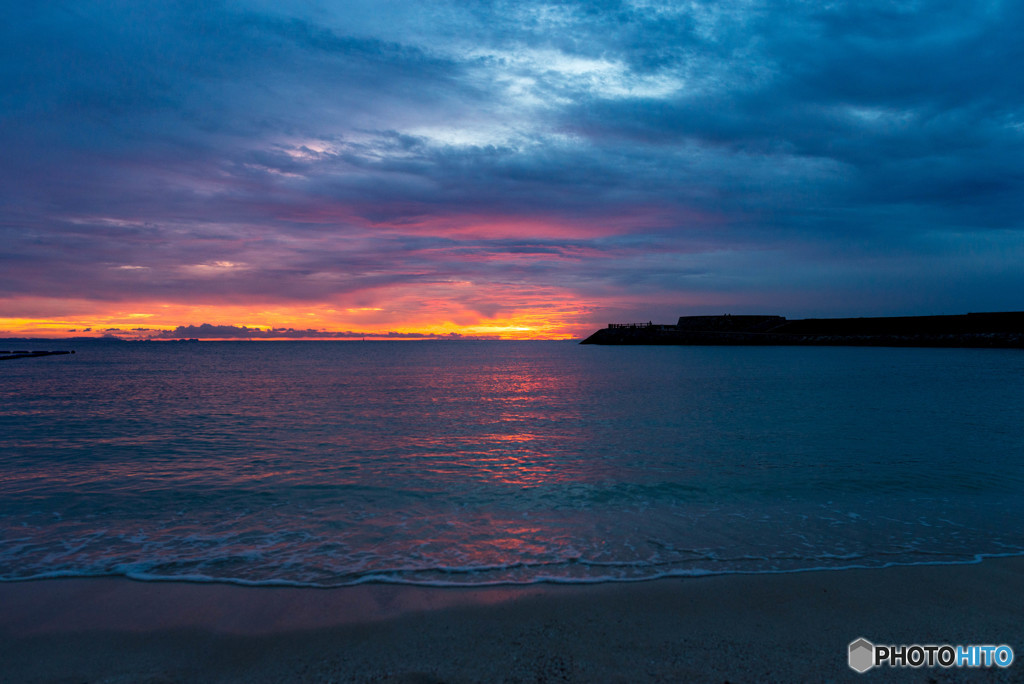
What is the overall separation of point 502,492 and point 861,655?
682 cm

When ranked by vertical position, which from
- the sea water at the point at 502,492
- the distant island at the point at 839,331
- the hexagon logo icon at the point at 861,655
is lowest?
the sea water at the point at 502,492

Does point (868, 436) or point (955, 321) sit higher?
point (955, 321)

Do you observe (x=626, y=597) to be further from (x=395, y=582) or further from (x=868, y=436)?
(x=868, y=436)

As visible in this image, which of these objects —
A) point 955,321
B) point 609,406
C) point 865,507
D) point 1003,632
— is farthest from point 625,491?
point 955,321

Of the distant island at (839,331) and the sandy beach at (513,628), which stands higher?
the distant island at (839,331)

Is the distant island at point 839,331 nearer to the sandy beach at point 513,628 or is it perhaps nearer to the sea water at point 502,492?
the sea water at point 502,492

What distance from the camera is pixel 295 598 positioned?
5.91 meters

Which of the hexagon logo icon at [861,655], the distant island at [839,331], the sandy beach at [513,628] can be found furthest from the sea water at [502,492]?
the distant island at [839,331]

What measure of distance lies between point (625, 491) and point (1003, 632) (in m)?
6.10

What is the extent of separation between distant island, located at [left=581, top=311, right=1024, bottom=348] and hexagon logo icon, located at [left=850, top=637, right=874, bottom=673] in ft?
403

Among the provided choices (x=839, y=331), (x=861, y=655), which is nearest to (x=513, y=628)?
(x=861, y=655)

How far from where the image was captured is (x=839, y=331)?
120188mm

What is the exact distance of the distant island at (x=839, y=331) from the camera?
100062mm

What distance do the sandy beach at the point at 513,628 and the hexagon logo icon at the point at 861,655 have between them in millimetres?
92
